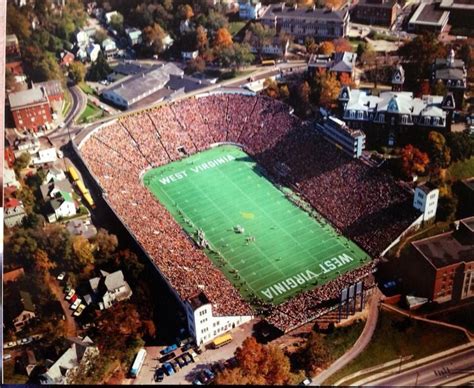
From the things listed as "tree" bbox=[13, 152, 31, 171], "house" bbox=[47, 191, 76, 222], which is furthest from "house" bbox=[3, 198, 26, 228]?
"tree" bbox=[13, 152, 31, 171]

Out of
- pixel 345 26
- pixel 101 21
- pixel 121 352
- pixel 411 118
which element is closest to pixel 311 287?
pixel 121 352

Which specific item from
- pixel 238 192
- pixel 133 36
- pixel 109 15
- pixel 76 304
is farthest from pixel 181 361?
pixel 109 15

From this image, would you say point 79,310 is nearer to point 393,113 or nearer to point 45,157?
point 45,157

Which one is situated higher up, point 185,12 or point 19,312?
point 185,12

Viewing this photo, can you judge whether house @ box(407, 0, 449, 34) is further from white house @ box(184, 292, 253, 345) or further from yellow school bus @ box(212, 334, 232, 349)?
yellow school bus @ box(212, 334, 232, 349)

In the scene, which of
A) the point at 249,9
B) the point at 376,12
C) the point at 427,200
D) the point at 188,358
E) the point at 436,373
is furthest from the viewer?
the point at 249,9

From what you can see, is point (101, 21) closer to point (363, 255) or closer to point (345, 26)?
point (345, 26)

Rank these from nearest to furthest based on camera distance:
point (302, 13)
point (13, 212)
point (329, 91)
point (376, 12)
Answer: point (13, 212), point (329, 91), point (376, 12), point (302, 13)
